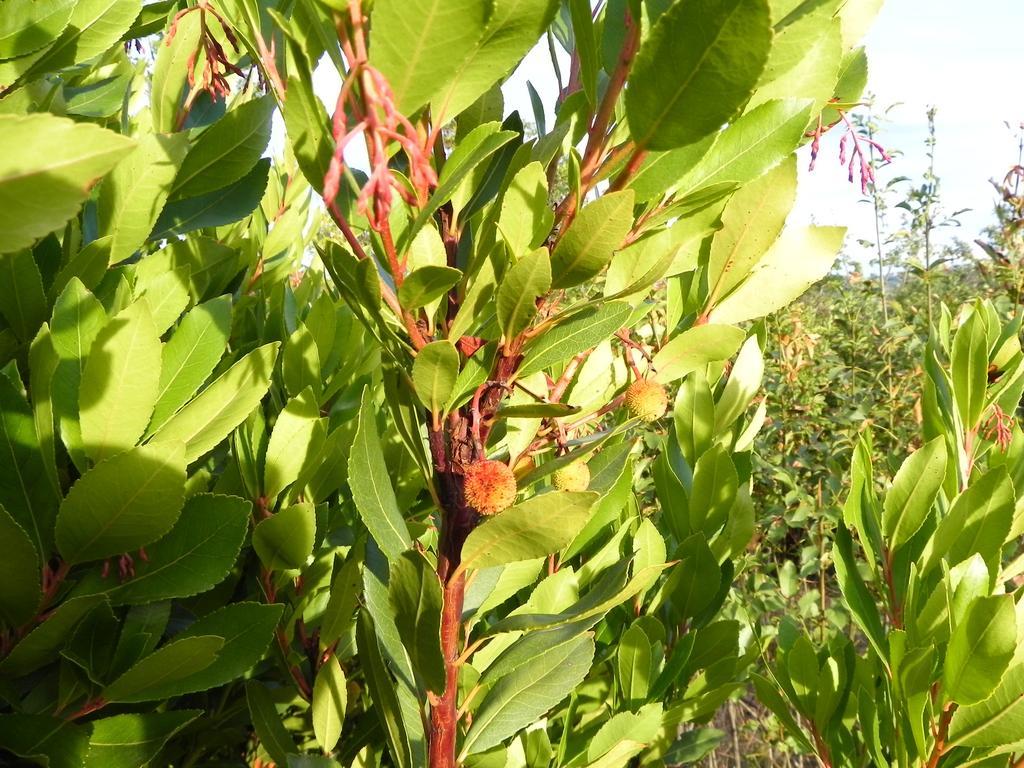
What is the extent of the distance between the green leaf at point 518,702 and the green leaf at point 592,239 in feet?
1.20

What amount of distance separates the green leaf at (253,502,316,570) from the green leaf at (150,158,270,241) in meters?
0.37

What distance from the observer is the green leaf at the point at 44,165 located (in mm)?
344

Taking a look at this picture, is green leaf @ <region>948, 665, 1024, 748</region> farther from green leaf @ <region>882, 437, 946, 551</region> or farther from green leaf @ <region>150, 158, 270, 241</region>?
green leaf @ <region>150, 158, 270, 241</region>

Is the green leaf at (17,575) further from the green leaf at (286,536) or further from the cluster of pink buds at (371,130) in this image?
the cluster of pink buds at (371,130)

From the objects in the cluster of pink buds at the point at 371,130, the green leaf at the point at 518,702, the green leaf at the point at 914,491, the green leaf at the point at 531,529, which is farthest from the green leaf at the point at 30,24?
the green leaf at the point at 914,491

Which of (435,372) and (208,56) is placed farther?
(208,56)

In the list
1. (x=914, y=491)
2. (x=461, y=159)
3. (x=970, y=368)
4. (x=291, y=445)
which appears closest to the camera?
(x=461, y=159)

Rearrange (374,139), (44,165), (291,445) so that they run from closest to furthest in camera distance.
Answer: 1. (44,165)
2. (374,139)
3. (291,445)

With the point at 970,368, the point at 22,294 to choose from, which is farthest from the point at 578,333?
the point at 970,368

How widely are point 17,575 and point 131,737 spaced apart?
0.19 metres

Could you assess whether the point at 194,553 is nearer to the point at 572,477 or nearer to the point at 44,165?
the point at 572,477

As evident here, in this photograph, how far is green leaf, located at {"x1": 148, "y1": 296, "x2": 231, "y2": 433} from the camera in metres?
0.81

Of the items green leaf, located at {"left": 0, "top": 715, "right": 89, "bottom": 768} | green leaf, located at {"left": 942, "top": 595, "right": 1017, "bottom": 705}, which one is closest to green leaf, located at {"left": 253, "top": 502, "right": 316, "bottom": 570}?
green leaf, located at {"left": 0, "top": 715, "right": 89, "bottom": 768}

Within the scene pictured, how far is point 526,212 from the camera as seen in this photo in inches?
25.7
